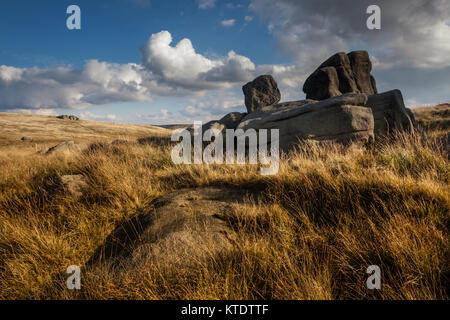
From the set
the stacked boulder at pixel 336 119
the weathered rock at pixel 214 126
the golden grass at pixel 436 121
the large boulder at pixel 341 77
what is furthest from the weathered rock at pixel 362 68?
the weathered rock at pixel 214 126

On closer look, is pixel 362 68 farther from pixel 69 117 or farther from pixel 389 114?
pixel 69 117

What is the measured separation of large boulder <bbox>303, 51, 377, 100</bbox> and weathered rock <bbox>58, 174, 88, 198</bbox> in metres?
23.5

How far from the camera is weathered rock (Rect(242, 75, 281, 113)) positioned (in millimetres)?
21609

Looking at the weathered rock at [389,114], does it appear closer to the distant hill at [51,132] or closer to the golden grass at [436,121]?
the golden grass at [436,121]

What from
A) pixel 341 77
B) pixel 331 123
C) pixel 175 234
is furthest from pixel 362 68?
pixel 175 234

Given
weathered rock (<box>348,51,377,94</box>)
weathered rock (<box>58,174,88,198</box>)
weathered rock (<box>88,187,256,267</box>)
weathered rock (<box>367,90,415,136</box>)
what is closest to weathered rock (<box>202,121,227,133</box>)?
weathered rock (<box>367,90,415,136</box>)

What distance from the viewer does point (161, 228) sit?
3.12 meters

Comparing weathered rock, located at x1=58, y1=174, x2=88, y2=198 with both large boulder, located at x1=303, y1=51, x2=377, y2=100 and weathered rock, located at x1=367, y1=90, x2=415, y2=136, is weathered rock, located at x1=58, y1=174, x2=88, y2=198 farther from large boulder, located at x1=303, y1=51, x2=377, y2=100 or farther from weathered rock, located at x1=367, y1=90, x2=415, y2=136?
large boulder, located at x1=303, y1=51, x2=377, y2=100

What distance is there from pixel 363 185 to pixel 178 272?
123 inches

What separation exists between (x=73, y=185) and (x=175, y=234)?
10.00ft

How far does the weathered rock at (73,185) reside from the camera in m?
4.40

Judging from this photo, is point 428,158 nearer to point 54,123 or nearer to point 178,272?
point 178,272

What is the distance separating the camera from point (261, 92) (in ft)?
71.9
